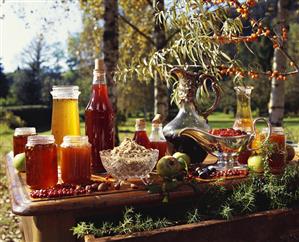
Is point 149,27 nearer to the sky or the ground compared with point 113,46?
nearer to the sky

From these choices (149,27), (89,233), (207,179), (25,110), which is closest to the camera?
(89,233)

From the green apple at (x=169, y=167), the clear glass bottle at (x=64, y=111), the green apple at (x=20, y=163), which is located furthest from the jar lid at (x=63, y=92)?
the green apple at (x=169, y=167)

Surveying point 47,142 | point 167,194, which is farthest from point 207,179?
point 47,142

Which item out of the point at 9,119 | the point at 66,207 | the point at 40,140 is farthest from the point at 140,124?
the point at 9,119

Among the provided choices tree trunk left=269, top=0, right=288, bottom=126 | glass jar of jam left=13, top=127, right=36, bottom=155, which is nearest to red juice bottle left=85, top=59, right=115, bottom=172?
glass jar of jam left=13, top=127, right=36, bottom=155

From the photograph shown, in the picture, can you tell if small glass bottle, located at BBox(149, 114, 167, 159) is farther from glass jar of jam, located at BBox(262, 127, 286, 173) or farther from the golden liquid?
glass jar of jam, located at BBox(262, 127, 286, 173)

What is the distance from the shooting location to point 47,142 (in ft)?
5.24

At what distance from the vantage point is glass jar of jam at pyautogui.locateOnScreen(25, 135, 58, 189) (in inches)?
61.9

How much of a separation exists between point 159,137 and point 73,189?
62cm

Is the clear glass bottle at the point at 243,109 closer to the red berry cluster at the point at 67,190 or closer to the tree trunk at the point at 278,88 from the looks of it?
the red berry cluster at the point at 67,190

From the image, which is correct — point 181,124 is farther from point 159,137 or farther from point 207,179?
point 207,179

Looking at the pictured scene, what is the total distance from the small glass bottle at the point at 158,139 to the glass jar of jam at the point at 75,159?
1.55 ft

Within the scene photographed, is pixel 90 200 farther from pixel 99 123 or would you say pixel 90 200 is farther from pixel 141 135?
pixel 141 135

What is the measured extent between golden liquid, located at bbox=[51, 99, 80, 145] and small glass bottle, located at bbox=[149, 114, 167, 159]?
1.24 feet
